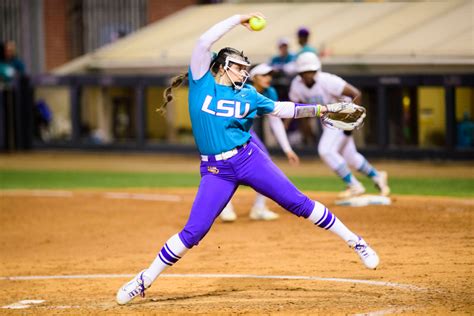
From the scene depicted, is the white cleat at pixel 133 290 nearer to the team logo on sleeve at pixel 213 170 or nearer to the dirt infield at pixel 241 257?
the dirt infield at pixel 241 257

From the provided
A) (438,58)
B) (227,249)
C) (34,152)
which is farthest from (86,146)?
(227,249)

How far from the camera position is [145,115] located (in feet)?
74.0

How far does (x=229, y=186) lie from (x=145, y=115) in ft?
49.8

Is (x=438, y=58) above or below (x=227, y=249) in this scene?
above

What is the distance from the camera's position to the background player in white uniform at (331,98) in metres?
12.4

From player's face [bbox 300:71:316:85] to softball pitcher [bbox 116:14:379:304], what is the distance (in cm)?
468

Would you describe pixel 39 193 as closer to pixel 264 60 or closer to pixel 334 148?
pixel 334 148

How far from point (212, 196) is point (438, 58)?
12102 millimetres

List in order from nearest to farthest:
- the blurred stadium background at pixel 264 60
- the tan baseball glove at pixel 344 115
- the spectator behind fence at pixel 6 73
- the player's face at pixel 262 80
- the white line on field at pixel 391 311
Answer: the white line on field at pixel 391 311
the tan baseball glove at pixel 344 115
the player's face at pixel 262 80
the blurred stadium background at pixel 264 60
the spectator behind fence at pixel 6 73

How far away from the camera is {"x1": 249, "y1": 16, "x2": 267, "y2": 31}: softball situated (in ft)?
23.6

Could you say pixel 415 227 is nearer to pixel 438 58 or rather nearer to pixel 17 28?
pixel 438 58

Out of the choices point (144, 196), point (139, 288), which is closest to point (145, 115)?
point (144, 196)

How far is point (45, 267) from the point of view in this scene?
32.9 ft

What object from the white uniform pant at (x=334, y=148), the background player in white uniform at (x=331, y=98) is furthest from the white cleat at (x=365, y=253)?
the white uniform pant at (x=334, y=148)
